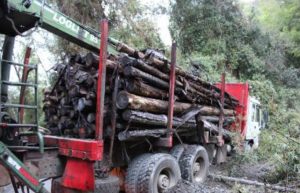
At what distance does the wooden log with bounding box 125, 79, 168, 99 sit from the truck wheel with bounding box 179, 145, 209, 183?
162 centimetres

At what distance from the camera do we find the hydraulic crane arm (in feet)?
16.8

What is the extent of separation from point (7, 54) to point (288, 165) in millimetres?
6364

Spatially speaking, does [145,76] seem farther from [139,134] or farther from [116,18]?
[116,18]

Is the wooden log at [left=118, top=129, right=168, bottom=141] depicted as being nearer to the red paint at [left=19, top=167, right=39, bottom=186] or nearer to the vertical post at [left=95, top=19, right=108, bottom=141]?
the vertical post at [left=95, top=19, right=108, bottom=141]

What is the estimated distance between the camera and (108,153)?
607 centimetres

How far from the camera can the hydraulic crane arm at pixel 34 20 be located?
16.8 feet

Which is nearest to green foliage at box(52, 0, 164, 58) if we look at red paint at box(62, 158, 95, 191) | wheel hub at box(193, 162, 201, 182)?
wheel hub at box(193, 162, 201, 182)

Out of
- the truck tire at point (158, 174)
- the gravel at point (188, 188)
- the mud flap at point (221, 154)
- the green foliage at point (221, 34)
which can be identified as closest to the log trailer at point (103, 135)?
the truck tire at point (158, 174)

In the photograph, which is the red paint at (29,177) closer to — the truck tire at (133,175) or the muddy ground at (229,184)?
the truck tire at (133,175)

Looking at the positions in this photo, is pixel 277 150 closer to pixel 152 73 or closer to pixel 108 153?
pixel 152 73

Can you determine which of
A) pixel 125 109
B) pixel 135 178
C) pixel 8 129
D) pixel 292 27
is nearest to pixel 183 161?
pixel 135 178

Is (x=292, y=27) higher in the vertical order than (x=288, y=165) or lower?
higher

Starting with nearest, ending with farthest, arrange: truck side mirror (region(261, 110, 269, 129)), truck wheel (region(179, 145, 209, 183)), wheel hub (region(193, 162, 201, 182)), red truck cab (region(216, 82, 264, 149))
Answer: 1. truck wheel (region(179, 145, 209, 183))
2. wheel hub (region(193, 162, 201, 182))
3. red truck cab (region(216, 82, 264, 149))
4. truck side mirror (region(261, 110, 269, 129))

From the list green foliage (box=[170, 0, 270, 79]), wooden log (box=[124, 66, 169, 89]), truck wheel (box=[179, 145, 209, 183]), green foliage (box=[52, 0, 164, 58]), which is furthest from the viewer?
green foliage (box=[170, 0, 270, 79])
